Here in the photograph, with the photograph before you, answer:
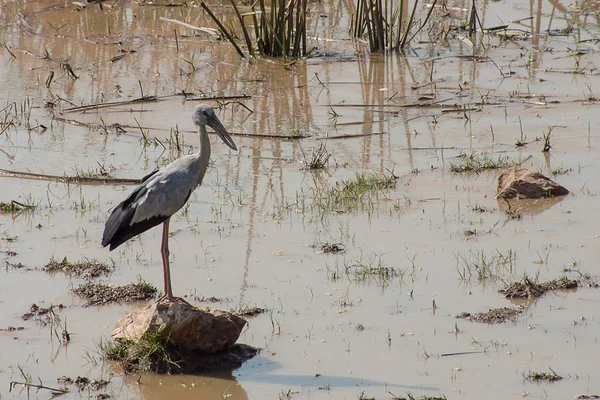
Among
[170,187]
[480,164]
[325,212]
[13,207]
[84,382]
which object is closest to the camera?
[84,382]

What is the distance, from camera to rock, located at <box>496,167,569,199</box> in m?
7.11

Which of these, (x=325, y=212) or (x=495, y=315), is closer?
(x=495, y=315)

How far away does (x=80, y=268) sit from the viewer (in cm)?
618

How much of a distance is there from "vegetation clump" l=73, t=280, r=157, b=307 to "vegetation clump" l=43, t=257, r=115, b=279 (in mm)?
214

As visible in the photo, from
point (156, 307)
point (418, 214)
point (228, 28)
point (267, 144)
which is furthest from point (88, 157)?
point (228, 28)

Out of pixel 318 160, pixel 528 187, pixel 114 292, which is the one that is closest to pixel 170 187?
pixel 114 292

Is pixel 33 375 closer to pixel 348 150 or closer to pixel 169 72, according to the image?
pixel 348 150

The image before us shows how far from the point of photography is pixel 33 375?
4922 millimetres

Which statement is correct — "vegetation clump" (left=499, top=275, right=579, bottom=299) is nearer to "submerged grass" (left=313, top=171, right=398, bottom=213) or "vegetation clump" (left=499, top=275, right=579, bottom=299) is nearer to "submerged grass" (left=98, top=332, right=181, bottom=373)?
"submerged grass" (left=313, top=171, right=398, bottom=213)

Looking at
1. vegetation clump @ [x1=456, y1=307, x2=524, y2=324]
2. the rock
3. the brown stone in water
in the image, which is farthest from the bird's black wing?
the rock

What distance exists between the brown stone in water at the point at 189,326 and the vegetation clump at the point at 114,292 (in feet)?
2.39

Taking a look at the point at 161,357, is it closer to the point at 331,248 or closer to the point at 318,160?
the point at 331,248

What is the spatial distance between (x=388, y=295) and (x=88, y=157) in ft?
12.4

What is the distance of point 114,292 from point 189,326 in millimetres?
1027
